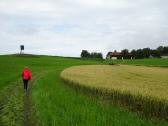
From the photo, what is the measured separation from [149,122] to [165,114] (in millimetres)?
975

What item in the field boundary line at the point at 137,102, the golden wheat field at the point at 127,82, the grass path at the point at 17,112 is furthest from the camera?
the golden wheat field at the point at 127,82

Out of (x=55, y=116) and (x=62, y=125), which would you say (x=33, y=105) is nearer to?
(x=55, y=116)

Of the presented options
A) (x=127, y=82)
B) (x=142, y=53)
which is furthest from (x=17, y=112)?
(x=142, y=53)

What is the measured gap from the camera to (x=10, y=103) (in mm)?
19969

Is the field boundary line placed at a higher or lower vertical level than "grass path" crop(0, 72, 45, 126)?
higher

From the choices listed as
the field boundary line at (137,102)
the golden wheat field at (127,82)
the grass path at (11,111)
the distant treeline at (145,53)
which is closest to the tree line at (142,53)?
the distant treeline at (145,53)

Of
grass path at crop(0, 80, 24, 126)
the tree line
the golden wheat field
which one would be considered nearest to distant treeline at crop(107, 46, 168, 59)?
the tree line

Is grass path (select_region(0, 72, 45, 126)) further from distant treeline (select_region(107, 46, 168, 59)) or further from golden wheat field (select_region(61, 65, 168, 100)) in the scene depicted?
distant treeline (select_region(107, 46, 168, 59))

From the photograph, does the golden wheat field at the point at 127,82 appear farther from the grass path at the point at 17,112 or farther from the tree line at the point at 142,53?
the tree line at the point at 142,53

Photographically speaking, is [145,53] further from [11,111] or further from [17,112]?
[17,112]

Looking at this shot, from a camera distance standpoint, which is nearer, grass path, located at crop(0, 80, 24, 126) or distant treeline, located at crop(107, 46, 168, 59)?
grass path, located at crop(0, 80, 24, 126)

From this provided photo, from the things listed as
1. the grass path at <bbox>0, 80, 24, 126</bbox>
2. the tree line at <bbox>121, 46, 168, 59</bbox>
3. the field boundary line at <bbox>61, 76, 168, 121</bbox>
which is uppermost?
the tree line at <bbox>121, 46, 168, 59</bbox>

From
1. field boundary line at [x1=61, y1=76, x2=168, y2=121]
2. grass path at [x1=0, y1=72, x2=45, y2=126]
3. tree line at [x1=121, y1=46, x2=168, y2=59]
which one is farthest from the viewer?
tree line at [x1=121, y1=46, x2=168, y2=59]

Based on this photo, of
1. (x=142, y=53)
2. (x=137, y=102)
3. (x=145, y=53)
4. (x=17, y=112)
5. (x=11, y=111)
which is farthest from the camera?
(x=142, y=53)
